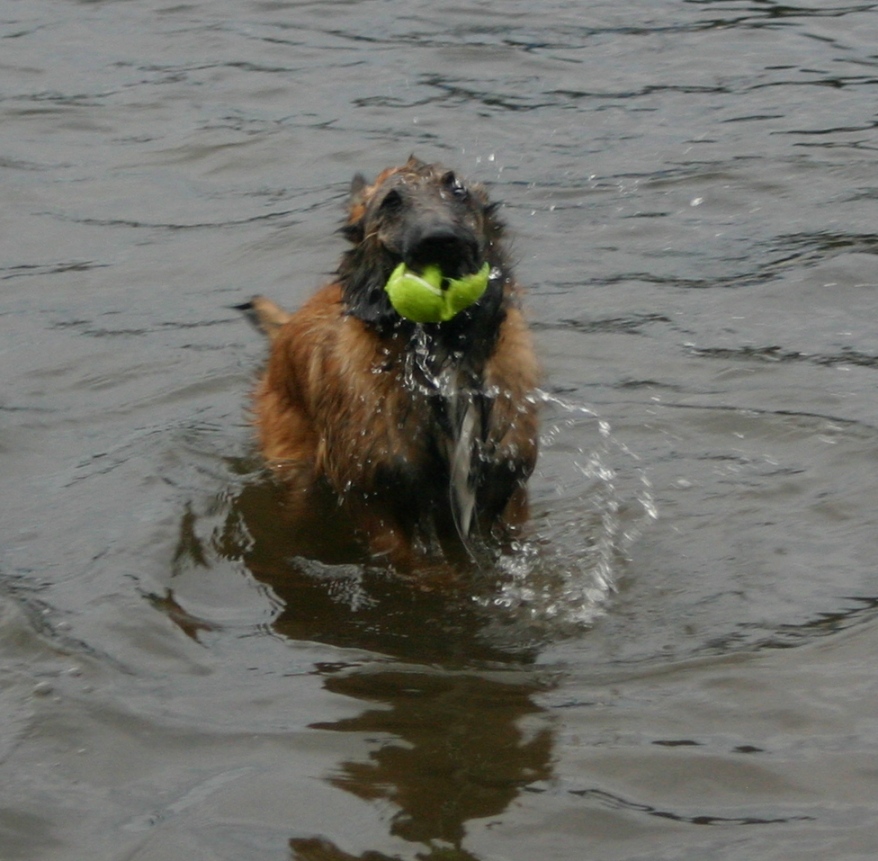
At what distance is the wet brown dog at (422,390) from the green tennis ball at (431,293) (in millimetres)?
41

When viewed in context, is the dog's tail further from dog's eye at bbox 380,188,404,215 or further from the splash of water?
dog's eye at bbox 380,188,404,215

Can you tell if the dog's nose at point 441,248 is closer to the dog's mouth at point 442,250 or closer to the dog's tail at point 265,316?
the dog's mouth at point 442,250

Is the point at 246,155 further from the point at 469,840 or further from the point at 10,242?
the point at 469,840

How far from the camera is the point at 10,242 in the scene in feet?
32.4

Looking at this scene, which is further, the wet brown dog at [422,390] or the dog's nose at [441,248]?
the wet brown dog at [422,390]

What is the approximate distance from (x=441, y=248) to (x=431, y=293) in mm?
154

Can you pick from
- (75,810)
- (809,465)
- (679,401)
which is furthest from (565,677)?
(679,401)

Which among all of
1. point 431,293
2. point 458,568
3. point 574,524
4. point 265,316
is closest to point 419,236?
point 431,293

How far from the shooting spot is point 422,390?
19.4 feet

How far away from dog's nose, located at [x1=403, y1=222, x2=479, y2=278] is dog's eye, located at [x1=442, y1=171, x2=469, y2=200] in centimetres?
31

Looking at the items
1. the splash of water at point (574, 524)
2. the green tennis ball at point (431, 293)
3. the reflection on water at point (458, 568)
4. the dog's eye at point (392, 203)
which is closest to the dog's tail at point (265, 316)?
the reflection on water at point (458, 568)

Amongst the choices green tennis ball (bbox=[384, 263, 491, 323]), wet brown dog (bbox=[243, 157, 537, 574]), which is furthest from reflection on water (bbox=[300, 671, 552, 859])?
green tennis ball (bbox=[384, 263, 491, 323])

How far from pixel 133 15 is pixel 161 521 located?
8.81 meters

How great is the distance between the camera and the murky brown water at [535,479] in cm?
458
